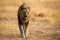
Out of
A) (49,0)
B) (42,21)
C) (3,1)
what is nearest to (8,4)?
(3,1)

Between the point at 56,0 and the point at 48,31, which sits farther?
the point at 56,0

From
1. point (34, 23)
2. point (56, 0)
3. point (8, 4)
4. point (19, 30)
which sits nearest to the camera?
point (19, 30)

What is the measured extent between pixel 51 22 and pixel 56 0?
3.08 metres

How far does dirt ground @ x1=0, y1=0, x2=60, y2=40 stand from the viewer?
6.51 m

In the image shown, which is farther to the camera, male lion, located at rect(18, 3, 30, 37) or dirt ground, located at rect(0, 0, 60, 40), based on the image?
dirt ground, located at rect(0, 0, 60, 40)

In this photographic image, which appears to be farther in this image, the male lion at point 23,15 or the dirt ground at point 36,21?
the dirt ground at point 36,21

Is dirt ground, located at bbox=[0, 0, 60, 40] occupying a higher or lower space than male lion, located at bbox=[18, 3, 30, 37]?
lower

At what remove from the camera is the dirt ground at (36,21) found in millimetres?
6508

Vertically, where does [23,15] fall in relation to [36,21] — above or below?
above

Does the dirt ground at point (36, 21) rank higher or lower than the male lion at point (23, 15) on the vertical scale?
lower

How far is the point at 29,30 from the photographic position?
6859mm

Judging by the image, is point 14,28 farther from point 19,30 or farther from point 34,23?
point 34,23

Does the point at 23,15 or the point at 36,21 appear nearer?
the point at 23,15

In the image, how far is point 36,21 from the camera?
7.67m
